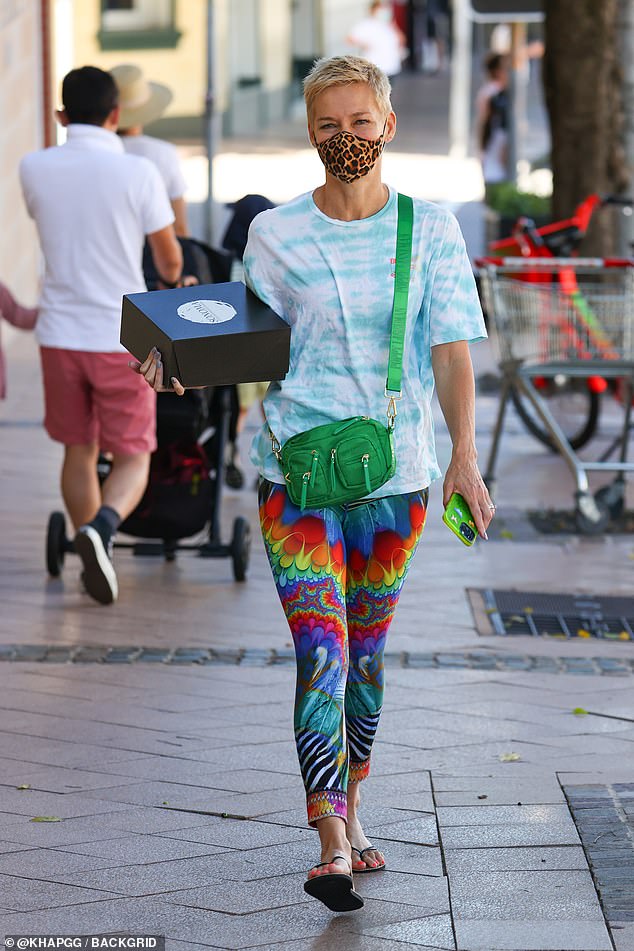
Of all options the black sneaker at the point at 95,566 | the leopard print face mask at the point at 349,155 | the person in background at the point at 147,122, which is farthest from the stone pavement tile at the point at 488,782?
the person in background at the point at 147,122

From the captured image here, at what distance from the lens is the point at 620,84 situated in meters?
11.0

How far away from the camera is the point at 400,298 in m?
3.88

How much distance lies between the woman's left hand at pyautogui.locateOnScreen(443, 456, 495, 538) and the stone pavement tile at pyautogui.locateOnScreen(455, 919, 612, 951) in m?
Answer: 0.87

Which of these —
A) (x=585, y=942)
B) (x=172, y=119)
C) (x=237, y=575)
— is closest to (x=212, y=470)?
(x=237, y=575)

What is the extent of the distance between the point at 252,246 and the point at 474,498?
2.54 feet

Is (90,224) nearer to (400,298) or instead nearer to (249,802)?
(249,802)

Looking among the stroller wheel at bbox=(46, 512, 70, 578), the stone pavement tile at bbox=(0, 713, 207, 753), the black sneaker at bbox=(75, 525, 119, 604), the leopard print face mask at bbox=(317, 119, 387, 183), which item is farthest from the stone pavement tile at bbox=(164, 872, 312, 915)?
the stroller wheel at bbox=(46, 512, 70, 578)

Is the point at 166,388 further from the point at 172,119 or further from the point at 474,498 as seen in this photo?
the point at 172,119

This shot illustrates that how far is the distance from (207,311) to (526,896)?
1546 millimetres

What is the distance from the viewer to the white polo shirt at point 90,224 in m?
6.56

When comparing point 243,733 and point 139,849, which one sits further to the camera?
point 243,733

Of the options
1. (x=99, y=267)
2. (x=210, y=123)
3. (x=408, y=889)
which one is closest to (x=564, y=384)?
(x=99, y=267)

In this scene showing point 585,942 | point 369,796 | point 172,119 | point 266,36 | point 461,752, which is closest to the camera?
point 585,942

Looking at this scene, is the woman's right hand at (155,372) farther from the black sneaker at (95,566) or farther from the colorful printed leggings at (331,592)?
the black sneaker at (95,566)
